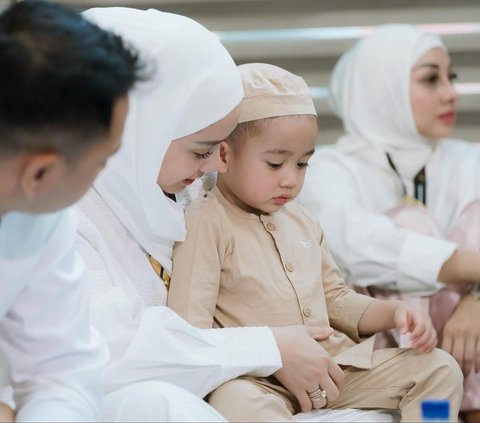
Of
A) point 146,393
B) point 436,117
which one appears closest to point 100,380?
point 146,393

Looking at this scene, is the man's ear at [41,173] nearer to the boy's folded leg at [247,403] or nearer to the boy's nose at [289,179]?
the boy's folded leg at [247,403]

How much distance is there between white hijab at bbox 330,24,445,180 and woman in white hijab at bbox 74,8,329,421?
1.18m

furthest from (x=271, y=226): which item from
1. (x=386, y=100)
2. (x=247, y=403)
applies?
(x=386, y=100)

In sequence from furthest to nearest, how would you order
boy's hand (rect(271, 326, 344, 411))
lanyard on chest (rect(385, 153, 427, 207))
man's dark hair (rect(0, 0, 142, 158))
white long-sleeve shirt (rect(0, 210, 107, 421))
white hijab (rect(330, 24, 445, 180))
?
white hijab (rect(330, 24, 445, 180)) < lanyard on chest (rect(385, 153, 427, 207)) < boy's hand (rect(271, 326, 344, 411)) < white long-sleeve shirt (rect(0, 210, 107, 421)) < man's dark hair (rect(0, 0, 142, 158))

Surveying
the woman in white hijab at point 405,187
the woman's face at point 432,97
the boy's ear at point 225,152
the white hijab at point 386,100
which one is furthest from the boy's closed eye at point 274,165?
the woman's face at point 432,97

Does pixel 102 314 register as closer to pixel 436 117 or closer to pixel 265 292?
pixel 265 292

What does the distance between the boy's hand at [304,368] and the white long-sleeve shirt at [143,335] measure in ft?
0.13

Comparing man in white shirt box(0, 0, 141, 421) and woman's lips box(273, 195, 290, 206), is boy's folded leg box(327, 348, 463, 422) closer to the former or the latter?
woman's lips box(273, 195, 290, 206)

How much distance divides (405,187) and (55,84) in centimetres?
196

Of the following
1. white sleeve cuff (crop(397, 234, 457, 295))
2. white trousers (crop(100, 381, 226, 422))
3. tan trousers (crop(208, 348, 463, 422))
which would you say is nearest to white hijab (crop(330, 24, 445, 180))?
white sleeve cuff (crop(397, 234, 457, 295))

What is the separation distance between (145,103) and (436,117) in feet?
4.91

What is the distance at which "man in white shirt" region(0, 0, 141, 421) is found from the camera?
4.81 ft

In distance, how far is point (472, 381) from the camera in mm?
2750

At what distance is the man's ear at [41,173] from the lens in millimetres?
1492
